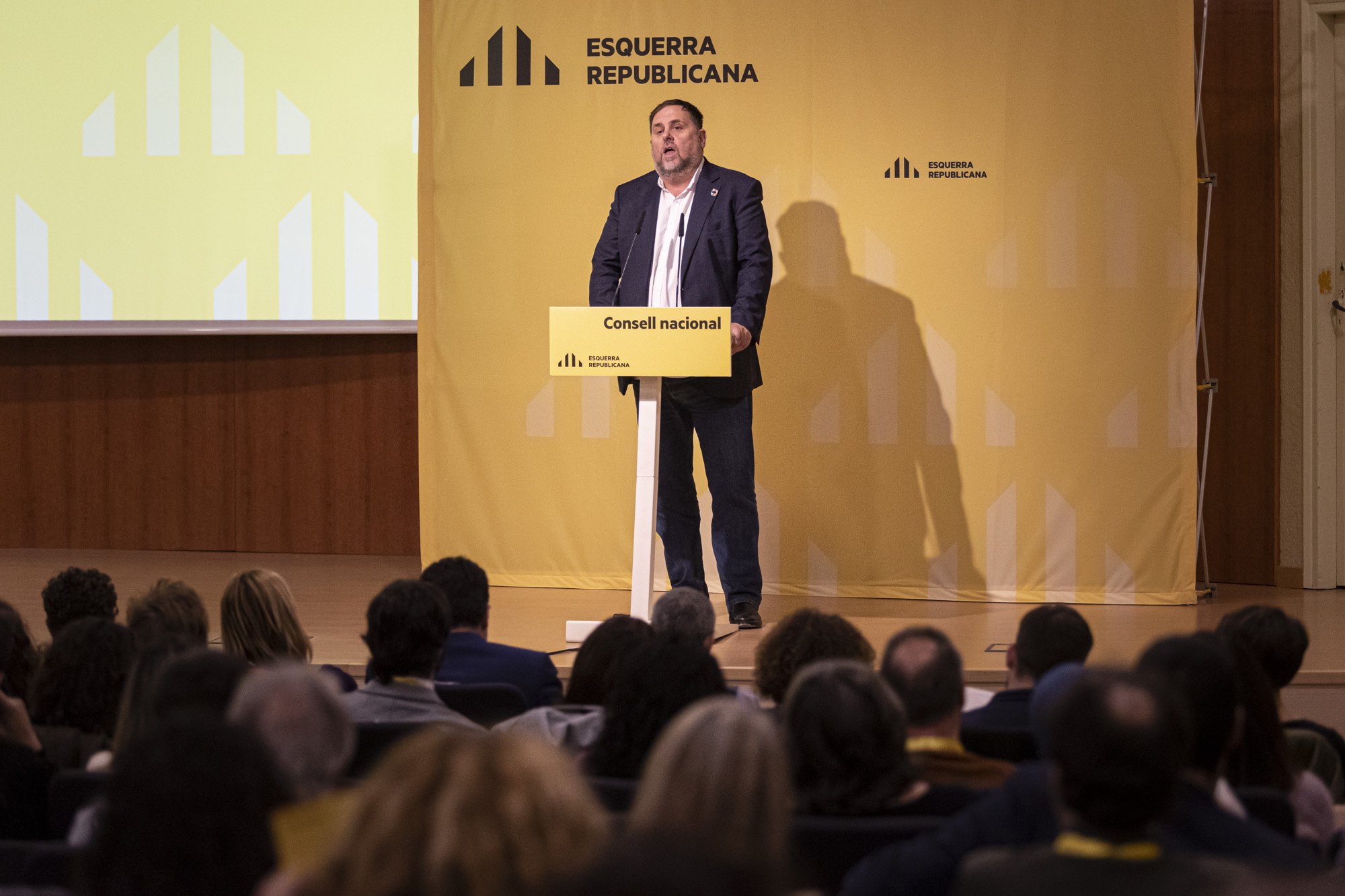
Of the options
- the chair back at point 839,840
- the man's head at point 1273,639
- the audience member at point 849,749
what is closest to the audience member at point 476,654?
the audience member at point 849,749

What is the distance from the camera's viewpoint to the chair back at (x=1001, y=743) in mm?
2299

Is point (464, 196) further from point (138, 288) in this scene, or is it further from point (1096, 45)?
point (1096, 45)

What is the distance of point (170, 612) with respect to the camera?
2.97 m

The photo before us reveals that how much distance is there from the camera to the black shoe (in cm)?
483

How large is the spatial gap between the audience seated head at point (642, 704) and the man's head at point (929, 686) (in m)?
0.29

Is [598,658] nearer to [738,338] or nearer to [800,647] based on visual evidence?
[800,647]

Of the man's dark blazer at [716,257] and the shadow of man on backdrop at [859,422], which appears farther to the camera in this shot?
the shadow of man on backdrop at [859,422]

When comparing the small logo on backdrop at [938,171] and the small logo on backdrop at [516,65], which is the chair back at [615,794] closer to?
the small logo on backdrop at [938,171]

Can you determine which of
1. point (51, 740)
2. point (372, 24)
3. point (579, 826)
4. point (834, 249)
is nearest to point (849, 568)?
point (834, 249)

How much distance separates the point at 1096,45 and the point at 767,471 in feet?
7.04

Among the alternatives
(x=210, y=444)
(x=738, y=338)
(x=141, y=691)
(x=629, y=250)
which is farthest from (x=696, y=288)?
(x=210, y=444)

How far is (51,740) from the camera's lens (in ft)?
7.74

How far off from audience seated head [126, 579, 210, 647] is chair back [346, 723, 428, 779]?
71cm

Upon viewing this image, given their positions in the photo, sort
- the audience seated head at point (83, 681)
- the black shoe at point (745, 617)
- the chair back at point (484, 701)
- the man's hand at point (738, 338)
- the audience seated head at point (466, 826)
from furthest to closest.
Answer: the black shoe at point (745, 617), the man's hand at point (738, 338), the chair back at point (484, 701), the audience seated head at point (83, 681), the audience seated head at point (466, 826)
